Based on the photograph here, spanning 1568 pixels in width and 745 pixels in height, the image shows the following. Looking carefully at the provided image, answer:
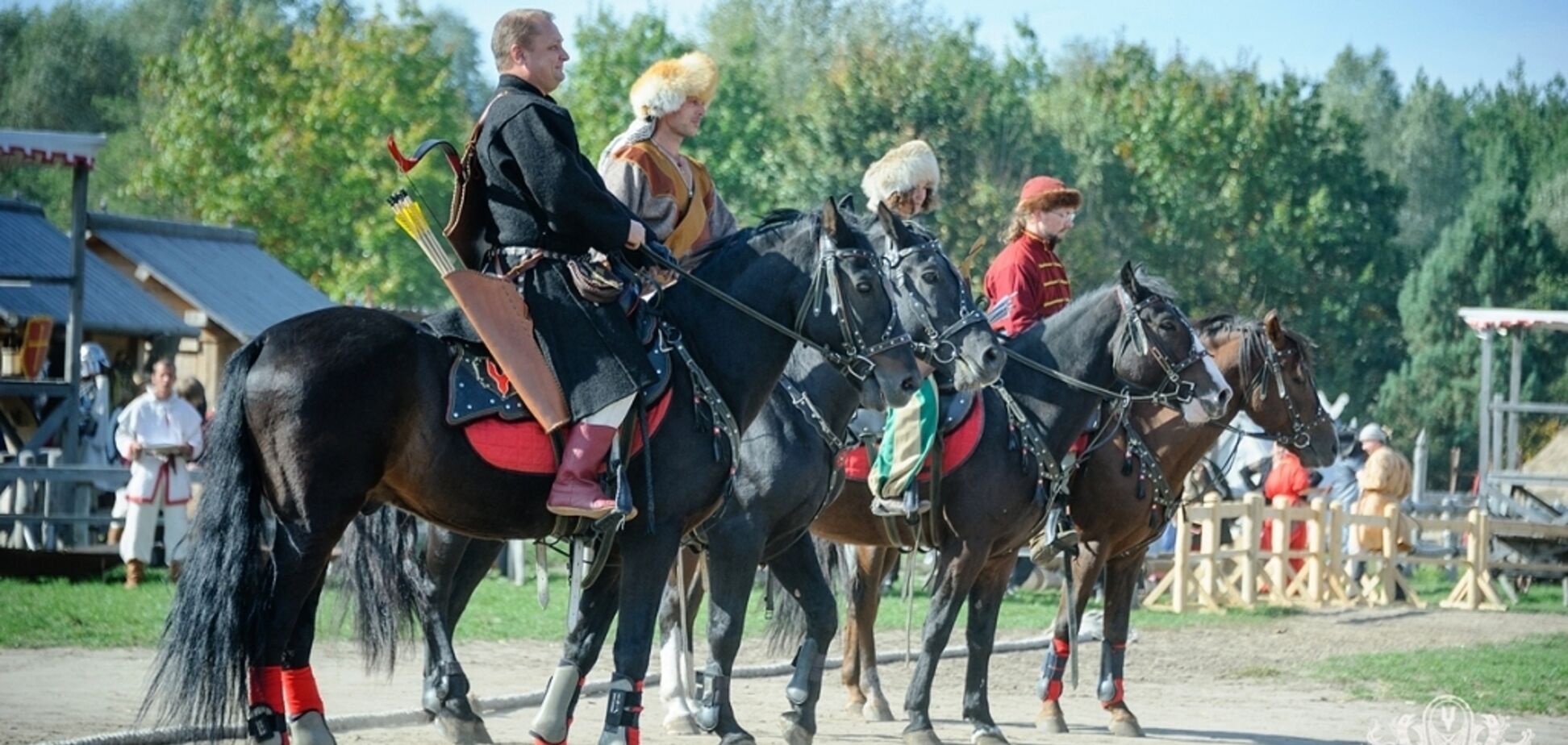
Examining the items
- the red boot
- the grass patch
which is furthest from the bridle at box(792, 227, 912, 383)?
the grass patch

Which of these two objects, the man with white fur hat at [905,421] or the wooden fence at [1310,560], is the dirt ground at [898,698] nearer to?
the man with white fur hat at [905,421]

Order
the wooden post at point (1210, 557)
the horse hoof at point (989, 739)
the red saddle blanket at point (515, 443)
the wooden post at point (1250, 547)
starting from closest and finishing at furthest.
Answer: the red saddle blanket at point (515, 443) < the horse hoof at point (989, 739) < the wooden post at point (1210, 557) < the wooden post at point (1250, 547)

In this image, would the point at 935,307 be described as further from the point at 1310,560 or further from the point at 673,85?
the point at 1310,560

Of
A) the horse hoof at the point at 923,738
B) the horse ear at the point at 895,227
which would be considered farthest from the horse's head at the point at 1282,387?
the horse ear at the point at 895,227

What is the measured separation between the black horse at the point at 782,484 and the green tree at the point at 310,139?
35.0 m

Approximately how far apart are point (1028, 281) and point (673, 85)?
3.09 m

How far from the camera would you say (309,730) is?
6.73m

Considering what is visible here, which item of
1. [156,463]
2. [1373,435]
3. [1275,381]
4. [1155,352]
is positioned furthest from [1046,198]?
[1373,435]

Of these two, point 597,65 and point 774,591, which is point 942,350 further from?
point 597,65

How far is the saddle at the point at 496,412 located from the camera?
6668mm

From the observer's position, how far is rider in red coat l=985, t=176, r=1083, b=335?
10.6 metres

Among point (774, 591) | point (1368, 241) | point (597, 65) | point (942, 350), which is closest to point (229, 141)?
point (597, 65)

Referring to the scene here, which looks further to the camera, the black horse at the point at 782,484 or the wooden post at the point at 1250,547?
the wooden post at the point at 1250,547

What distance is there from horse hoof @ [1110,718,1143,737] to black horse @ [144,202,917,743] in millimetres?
3585
